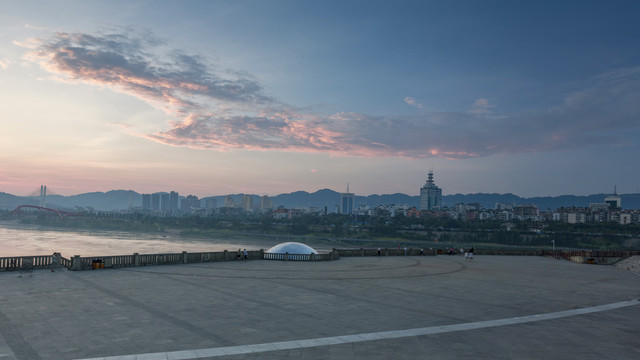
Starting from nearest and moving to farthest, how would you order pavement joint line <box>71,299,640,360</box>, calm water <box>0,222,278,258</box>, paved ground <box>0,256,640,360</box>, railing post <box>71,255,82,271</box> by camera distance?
pavement joint line <box>71,299,640,360</box>
paved ground <box>0,256,640,360</box>
railing post <box>71,255,82,271</box>
calm water <box>0,222,278,258</box>

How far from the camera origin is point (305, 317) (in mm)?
17906

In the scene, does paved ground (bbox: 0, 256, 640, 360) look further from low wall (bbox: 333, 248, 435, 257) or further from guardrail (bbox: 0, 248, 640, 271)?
low wall (bbox: 333, 248, 435, 257)

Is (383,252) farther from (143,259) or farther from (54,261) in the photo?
(54,261)

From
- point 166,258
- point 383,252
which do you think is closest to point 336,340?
point 166,258

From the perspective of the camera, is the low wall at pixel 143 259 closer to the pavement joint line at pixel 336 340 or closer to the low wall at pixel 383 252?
the low wall at pixel 383 252

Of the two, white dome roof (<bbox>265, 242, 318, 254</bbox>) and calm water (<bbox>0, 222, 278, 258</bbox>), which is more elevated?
white dome roof (<bbox>265, 242, 318, 254</bbox>)

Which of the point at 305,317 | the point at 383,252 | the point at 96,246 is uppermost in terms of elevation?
the point at 305,317

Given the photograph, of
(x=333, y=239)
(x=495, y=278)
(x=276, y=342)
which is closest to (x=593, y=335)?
(x=276, y=342)

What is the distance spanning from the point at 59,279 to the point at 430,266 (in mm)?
29353

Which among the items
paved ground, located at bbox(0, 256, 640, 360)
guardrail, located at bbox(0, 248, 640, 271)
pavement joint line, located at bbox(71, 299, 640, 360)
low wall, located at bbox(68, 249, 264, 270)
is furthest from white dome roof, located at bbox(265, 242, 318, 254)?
pavement joint line, located at bbox(71, 299, 640, 360)

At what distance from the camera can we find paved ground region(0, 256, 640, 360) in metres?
13.3

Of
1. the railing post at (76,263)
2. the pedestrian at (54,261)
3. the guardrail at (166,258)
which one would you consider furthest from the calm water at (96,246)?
the railing post at (76,263)

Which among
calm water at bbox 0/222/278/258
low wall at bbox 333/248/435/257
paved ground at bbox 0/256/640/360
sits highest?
paved ground at bbox 0/256/640/360

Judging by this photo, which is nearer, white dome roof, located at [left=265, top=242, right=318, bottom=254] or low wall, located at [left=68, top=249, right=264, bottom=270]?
low wall, located at [left=68, top=249, right=264, bottom=270]
